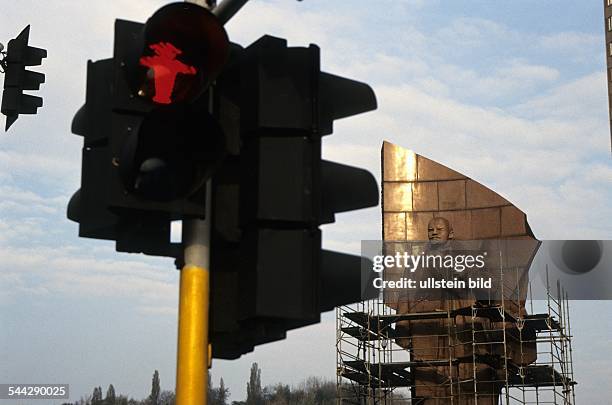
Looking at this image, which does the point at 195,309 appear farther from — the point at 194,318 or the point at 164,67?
the point at 164,67

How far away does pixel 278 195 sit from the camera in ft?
11.1

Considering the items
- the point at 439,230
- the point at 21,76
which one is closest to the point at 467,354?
the point at 439,230

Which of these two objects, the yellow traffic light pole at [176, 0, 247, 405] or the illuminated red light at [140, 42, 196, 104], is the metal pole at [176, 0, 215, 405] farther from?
the illuminated red light at [140, 42, 196, 104]

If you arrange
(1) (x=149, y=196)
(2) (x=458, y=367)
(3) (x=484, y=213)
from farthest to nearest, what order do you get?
1. (3) (x=484, y=213)
2. (2) (x=458, y=367)
3. (1) (x=149, y=196)

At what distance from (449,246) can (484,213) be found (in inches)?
66.6

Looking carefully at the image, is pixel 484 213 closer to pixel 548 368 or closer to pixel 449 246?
pixel 449 246

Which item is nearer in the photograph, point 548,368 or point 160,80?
point 160,80

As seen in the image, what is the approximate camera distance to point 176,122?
3229 mm

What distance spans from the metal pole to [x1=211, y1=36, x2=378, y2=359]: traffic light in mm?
94

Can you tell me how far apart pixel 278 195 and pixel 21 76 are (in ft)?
25.9

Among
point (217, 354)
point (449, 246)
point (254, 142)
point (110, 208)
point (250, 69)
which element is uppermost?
point (449, 246)

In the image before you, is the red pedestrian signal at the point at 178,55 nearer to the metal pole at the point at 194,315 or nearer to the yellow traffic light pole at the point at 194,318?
the metal pole at the point at 194,315

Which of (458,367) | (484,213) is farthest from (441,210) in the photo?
(458,367)

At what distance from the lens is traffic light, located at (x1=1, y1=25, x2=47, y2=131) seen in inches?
409
